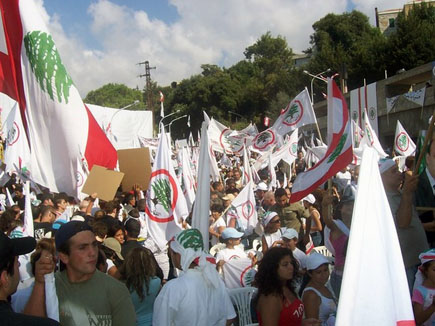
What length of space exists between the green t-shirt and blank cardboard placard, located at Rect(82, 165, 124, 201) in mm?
2389

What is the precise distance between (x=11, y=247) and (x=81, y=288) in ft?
2.30

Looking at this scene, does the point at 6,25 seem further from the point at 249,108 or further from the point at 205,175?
the point at 249,108

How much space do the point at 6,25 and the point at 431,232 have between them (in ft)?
13.7

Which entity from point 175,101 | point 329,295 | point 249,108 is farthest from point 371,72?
point 329,295

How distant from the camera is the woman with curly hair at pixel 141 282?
3.91 m

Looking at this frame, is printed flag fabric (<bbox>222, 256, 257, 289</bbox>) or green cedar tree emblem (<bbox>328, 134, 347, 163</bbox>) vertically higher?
green cedar tree emblem (<bbox>328, 134, 347, 163</bbox>)

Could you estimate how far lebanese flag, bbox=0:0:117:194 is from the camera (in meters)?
4.59

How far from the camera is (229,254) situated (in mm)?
5914

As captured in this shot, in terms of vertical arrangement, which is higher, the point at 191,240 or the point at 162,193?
the point at 162,193

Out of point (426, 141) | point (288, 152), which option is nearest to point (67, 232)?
point (426, 141)

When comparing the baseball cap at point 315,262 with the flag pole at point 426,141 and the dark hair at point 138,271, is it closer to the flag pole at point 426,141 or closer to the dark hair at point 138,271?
the flag pole at point 426,141

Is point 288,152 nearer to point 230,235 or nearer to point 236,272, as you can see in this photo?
point 230,235

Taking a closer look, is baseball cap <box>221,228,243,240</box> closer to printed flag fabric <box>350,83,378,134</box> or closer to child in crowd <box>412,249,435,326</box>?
child in crowd <box>412,249,435,326</box>

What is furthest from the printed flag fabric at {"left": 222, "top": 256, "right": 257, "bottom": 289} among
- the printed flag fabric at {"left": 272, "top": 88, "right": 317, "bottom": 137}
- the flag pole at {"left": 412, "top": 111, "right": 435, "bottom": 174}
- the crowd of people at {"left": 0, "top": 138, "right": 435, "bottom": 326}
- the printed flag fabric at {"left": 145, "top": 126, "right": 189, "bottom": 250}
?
the printed flag fabric at {"left": 272, "top": 88, "right": 317, "bottom": 137}
